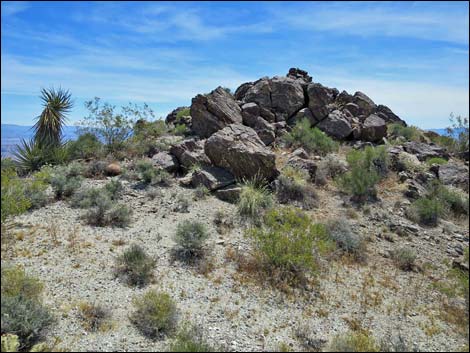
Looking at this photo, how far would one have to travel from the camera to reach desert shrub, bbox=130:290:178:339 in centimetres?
513

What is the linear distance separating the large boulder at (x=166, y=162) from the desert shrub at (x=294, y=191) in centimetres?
415

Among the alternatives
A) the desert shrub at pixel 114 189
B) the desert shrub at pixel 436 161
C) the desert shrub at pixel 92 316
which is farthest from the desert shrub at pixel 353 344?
the desert shrub at pixel 436 161

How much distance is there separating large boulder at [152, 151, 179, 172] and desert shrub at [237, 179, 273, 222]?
340cm

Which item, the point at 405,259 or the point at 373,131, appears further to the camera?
the point at 373,131

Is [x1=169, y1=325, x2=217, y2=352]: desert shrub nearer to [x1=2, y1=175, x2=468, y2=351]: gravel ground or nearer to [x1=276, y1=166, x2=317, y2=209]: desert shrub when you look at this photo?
[x1=2, y1=175, x2=468, y2=351]: gravel ground

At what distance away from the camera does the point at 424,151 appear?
15430mm

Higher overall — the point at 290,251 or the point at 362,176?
the point at 362,176

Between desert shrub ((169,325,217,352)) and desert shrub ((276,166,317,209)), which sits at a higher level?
desert shrub ((276,166,317,209))

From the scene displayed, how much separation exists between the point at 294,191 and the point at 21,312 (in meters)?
8.39

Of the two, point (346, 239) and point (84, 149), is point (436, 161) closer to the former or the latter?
point (346, 239)

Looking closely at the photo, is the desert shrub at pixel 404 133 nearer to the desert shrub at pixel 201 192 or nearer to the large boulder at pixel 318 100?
the large boulder at pixel 318 100

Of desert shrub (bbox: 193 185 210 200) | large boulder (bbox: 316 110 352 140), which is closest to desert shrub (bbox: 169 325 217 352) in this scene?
desert shrub (bbox: 193 185 210 200)

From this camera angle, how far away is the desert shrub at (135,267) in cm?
648

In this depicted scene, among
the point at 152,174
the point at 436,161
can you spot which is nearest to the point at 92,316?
the point at 152,174
